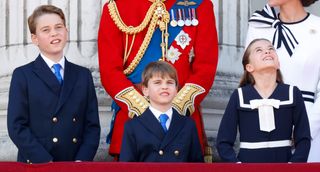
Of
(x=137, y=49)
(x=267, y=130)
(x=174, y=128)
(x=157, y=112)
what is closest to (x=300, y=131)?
(x=267, y=130)

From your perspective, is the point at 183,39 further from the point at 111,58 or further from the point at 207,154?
the point at 207,154

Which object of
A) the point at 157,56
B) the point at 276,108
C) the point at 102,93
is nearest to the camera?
the point at 276,108

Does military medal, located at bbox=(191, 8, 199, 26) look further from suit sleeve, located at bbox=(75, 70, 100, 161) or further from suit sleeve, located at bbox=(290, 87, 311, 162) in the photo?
suit sleeve, located at bbox=(290, 87, 311, 162)

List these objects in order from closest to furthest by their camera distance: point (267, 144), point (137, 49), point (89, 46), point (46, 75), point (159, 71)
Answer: point (267, 144), point (159, 71), point (46, 75), point (137, 49), point (89, 46)

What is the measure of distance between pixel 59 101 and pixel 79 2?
65.1 inches

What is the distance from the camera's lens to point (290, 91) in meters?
6.88

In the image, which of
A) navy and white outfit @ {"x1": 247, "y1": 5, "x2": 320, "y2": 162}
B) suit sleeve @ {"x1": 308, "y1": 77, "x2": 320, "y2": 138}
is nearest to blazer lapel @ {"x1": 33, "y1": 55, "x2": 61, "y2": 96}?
navy and white outfit @ {"x1": 247, "y1": 5, "x2": 320, "y2": 162}

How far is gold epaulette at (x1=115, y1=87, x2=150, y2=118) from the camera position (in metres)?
7.10

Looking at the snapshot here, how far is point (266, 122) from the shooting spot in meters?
6.79

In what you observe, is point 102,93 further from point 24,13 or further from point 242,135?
point 242,135

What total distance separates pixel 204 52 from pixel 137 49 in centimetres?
43

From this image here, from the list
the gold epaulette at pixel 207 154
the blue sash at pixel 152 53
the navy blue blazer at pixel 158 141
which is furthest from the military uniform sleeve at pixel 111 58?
the gold epaulette at pixel 207 154

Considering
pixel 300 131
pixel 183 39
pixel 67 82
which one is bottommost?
pixel 300 131

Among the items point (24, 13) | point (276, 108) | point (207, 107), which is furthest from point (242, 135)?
point (24, 13)
